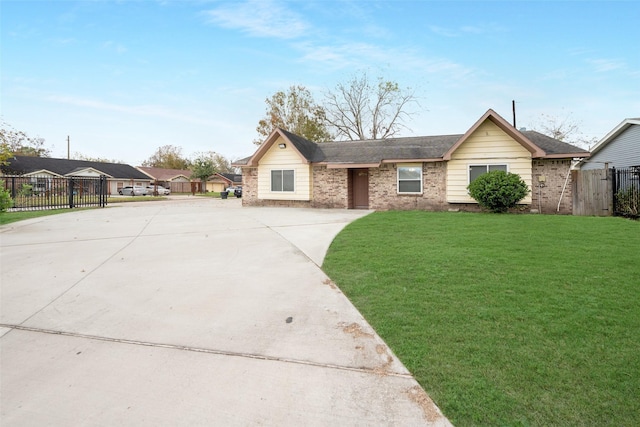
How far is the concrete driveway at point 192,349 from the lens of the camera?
7.50ft

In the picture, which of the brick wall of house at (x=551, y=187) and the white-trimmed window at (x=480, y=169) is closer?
the brick wall of house at (x=551, y=187)

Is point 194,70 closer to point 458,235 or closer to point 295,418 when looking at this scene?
point 458,235

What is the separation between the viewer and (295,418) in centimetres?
219

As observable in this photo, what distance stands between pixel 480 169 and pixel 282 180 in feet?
35.2

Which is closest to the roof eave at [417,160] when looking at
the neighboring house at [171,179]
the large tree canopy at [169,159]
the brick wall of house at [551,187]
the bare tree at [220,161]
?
the brick wall of house at [551,187]

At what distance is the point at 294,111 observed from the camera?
40.0 metres

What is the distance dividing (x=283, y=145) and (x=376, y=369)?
56.9ft

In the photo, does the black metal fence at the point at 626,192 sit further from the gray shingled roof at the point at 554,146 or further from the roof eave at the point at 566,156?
the gray shingled roof at the point at 554,146

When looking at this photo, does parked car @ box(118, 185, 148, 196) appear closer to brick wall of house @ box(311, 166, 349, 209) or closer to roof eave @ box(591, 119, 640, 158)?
brick wall of house @ box(311, 166, 349, 209)

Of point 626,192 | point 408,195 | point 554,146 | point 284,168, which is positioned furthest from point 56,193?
point 626,192

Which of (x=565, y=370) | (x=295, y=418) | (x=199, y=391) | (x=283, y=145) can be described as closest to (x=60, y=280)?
(x=199, y=391)

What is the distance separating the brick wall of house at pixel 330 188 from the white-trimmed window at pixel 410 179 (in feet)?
9.77

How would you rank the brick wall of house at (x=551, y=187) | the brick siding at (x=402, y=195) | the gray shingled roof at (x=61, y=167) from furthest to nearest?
the gray shingled roof at (x=61, y=167)
the brick siding at (x=402, y=195)
the brick wall of house at (x=551, y=187)

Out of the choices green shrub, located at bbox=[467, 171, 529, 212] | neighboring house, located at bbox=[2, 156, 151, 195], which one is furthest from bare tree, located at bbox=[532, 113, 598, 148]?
neighboring house, located at bbox=[2, 156, 151, 195]
